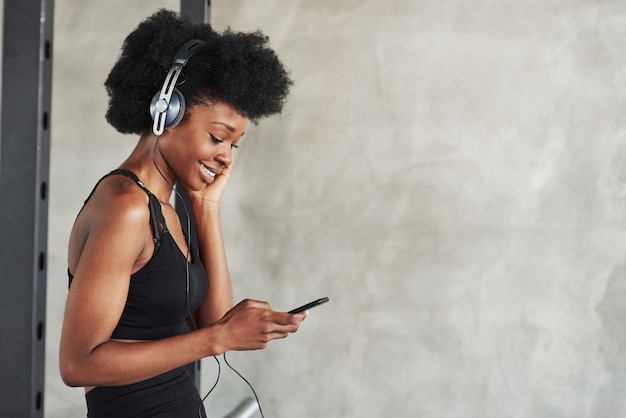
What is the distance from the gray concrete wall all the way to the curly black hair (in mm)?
1021

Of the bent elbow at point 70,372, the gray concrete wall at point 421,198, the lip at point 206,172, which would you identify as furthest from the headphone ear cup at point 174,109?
the gray concrete wall at point 421,198

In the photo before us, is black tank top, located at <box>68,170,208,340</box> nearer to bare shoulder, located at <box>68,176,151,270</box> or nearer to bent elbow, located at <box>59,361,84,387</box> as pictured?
bare shoulder, located at <box>68,176,151,270</box>

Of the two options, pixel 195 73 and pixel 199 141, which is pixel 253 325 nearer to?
pixel 199 141

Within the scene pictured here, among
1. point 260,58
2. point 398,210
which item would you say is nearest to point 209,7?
point 398,210

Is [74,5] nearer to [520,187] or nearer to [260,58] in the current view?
[260,58]

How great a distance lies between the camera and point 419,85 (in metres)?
2.45

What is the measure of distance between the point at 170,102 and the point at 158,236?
269 mm

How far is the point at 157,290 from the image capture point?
129 cm

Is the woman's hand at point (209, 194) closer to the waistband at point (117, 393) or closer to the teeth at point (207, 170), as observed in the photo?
the teeth at point (207, 170)

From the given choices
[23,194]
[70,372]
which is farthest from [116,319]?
[23,194]

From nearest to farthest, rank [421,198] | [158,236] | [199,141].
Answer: [158,236], [199,141], [421,198]

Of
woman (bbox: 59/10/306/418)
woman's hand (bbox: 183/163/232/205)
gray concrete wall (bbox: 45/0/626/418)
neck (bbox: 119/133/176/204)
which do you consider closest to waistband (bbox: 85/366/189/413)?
woman (bbox: 59/10/306/418)

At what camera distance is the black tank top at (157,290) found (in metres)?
1.27

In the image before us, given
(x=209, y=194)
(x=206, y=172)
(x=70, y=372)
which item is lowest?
(x=70, y=372)
